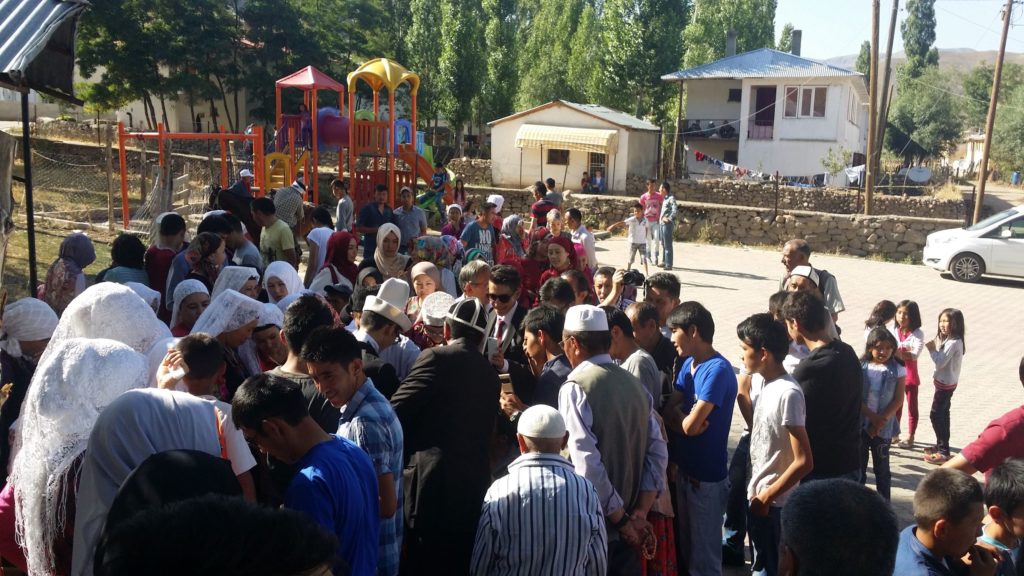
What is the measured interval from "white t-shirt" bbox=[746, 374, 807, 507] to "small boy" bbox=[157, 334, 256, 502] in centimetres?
238

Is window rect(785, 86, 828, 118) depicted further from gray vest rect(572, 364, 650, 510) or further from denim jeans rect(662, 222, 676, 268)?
gray vest rect(572, 364, 650, 510)

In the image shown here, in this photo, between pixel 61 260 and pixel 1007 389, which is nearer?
pixel 61 260

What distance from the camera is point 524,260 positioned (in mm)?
7703

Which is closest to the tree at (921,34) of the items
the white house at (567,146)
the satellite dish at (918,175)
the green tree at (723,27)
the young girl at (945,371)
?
the green tree at (723,27)

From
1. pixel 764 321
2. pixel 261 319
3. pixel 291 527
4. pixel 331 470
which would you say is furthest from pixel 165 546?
pixel 764 321

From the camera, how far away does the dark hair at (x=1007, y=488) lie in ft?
9.87

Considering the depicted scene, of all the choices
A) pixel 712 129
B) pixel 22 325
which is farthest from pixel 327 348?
pixel 712 129

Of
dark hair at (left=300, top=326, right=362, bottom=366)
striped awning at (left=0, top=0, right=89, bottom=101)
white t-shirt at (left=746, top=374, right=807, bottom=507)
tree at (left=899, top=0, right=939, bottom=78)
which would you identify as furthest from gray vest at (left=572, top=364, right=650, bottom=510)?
tree at (left=899, top=0, right=939, bottom=78)

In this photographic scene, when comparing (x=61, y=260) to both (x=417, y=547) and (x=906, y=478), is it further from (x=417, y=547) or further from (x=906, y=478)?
(x=906, y=478)

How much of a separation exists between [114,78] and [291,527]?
36059 mm

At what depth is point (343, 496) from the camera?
2.66 metres

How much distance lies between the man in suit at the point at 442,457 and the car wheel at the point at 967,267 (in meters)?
17.5

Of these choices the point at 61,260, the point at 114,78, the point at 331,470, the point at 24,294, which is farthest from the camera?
the point at 114,78

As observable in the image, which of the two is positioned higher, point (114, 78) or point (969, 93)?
point (969, 93)
